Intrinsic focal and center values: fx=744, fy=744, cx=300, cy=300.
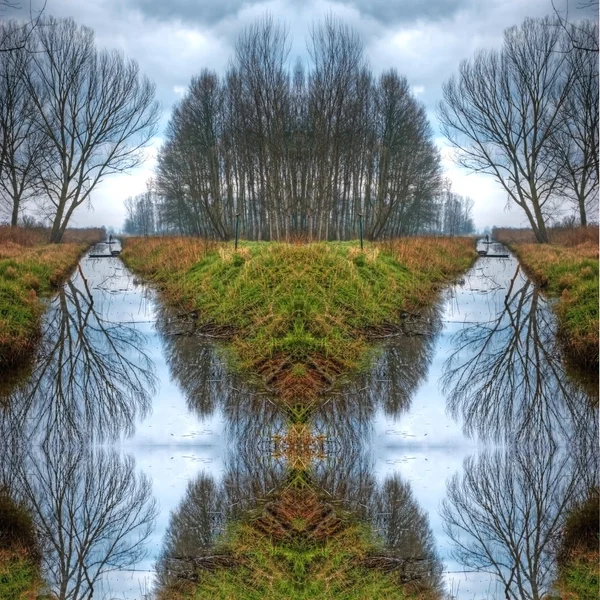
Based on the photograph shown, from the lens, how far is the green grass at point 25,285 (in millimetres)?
10045

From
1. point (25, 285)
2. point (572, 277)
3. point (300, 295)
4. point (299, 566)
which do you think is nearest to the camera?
point (299, 566)

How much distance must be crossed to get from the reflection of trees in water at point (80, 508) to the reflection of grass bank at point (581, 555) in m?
2.70

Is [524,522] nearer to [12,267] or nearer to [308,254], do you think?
[308,254]

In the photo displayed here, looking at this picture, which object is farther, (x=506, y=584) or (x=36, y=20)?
(x=36, y=20)

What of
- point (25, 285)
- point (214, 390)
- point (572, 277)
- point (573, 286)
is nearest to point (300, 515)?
point (214, 390)

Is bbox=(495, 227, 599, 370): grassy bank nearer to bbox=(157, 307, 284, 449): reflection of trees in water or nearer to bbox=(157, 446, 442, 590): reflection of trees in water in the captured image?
bbox=(157, 307, 284, 449): reflection of trees in water

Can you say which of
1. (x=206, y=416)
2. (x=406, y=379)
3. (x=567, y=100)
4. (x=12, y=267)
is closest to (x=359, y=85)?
(x=567, y=100)

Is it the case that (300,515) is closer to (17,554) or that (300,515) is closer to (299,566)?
(299,566)

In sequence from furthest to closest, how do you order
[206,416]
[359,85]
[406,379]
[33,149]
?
[359,85] → [33,149] → [406,379] → [206,416]

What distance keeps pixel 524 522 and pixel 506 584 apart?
856 mm

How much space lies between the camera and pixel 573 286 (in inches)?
477

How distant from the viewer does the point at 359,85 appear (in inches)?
703

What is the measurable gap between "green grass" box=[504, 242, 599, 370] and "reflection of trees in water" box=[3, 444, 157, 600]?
6.31m

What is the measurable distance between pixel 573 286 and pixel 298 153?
21.3 ft
